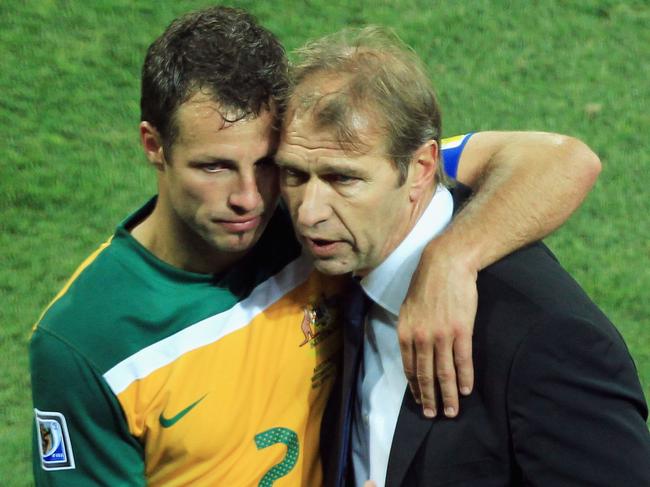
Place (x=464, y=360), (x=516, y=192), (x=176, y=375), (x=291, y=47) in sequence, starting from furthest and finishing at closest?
(x=291, y=47), (x=516, y=192), (x=176, y=375), (x=464, y=360)

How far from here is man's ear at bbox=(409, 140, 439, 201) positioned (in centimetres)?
319

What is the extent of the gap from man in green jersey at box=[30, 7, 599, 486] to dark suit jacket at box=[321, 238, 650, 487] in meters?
0.07

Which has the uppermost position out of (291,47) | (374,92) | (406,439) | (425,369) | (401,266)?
(374,92)

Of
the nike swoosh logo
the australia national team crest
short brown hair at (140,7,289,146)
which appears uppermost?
short brown hair at (140,7,289,146)

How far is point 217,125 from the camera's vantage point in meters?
3.08

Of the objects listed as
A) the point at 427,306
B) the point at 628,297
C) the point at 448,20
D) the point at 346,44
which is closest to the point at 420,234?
the point at 427,306

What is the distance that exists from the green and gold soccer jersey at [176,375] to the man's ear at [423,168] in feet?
1.72

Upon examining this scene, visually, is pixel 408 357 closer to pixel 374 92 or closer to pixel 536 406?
pixel 536 406

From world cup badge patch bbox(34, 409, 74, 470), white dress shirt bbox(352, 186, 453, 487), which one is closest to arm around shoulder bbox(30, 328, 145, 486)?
world cup badge patch bbox(34, 409, 74, 470)

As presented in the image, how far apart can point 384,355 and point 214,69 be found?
0.95 m

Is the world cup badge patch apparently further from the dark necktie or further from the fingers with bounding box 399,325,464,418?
the fingers with bounding box 399,325,464,418

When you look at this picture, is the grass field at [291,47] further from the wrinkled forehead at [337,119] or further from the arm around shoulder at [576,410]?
the arm around shoulder at [576,410]

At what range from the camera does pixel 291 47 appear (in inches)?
307

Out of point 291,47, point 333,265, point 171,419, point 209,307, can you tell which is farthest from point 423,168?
point 291,47
